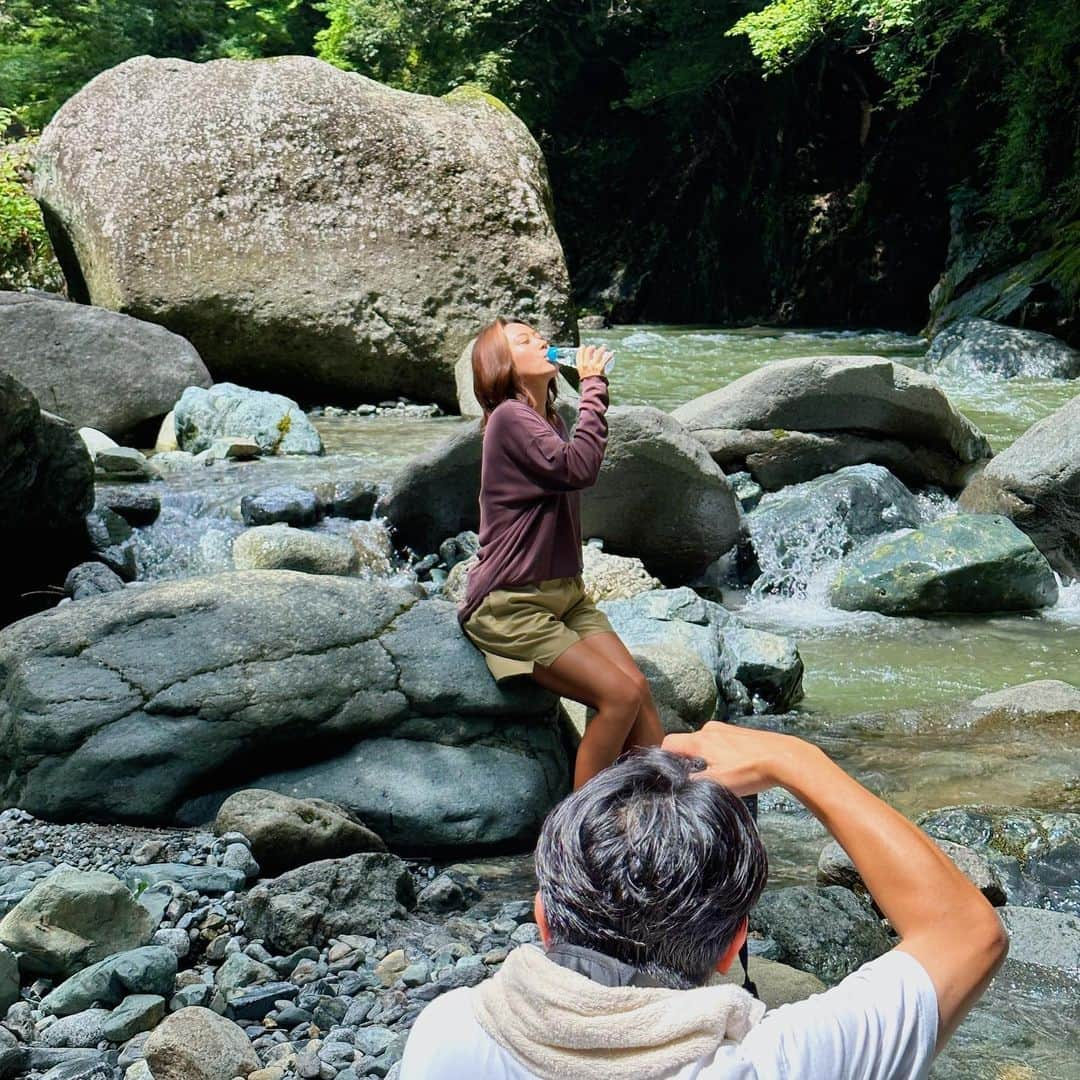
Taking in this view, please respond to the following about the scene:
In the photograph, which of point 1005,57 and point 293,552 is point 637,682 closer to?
point 293,552

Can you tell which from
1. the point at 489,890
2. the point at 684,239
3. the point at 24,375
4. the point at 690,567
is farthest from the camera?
the point at 684,239

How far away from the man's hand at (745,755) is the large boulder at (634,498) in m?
5.96

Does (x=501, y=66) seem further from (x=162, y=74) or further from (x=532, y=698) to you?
(x=532, y=698)

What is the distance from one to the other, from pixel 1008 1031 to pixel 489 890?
1.46 m

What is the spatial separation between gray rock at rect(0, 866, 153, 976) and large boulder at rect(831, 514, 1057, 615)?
17.7 ft

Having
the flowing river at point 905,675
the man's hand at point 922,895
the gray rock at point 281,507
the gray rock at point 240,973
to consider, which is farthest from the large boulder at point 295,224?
the man's hand at point 922,895

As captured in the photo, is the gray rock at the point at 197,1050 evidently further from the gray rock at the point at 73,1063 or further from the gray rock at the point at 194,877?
the gray rock at the point at 194,877

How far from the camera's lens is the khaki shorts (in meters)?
3.96

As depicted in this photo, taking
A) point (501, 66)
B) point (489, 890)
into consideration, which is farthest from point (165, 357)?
point (501, 66)

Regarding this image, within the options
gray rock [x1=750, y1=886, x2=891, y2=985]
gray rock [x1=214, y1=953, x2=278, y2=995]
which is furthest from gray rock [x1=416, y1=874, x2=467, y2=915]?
gray rock [x1=750, y1=886, x2=891, y2=985]

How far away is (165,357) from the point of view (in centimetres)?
1055

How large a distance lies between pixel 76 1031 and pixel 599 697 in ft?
5.65

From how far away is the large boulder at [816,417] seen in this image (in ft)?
29.7

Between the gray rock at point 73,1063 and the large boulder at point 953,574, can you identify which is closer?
the gray rock at point 73,1063
